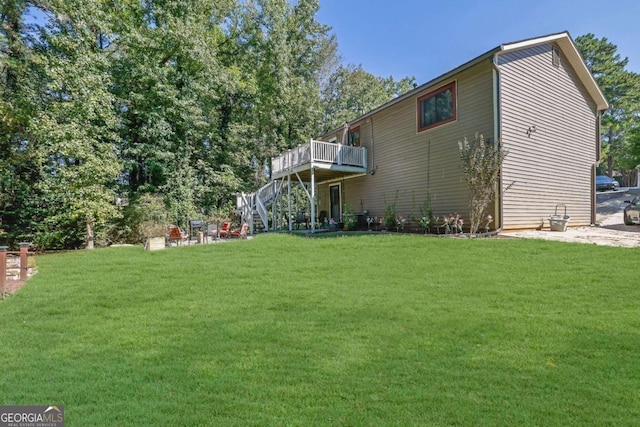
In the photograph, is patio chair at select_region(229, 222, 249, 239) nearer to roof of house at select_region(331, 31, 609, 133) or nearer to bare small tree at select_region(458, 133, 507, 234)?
roof of house at select_region(331, 31, 609, 133)

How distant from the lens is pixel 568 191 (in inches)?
468

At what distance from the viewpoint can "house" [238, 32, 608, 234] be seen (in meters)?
10.0

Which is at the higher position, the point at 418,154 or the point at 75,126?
the point at 75,126

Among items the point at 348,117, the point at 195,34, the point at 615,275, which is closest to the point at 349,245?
the point at 615,275

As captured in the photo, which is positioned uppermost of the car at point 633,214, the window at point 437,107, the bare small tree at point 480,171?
the window at point 437,107

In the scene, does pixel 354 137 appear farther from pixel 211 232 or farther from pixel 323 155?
pixel 211 232

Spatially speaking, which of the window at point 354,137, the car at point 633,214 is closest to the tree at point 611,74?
the car at point 633,214

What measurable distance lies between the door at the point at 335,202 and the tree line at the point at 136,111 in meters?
5.26

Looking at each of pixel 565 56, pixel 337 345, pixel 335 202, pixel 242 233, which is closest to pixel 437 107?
pixel 565 56

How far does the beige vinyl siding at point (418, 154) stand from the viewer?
34.0 feet

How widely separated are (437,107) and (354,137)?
17.1ft

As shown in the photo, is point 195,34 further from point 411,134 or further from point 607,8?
point 607,8

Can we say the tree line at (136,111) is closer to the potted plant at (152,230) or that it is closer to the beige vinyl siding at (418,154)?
the potted plant at (152,230)

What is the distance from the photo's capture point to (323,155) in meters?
13.8
